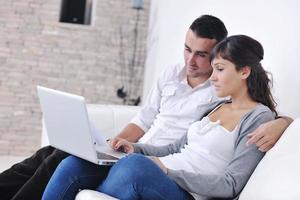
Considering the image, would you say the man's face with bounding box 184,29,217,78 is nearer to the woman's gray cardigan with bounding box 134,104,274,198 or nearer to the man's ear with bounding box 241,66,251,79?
the man's ear with bounding box 241,66,251,79

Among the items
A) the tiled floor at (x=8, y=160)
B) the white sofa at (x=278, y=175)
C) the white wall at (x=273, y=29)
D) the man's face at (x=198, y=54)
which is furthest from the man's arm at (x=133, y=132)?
the tiled floor at (x=8, y=160)

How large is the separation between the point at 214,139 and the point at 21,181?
3.22 feet

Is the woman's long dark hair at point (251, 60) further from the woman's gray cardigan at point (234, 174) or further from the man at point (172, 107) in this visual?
the man at point (172, 107)

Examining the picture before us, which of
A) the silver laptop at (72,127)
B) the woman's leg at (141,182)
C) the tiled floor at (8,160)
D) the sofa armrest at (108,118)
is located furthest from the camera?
the tiled floor at (8,160)

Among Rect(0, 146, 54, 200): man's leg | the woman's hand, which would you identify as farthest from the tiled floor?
the woman's hand

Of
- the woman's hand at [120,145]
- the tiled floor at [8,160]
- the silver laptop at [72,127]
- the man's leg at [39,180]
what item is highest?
the silver laptop at [72,127]

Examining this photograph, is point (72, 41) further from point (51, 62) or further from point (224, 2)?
point (224, 2)

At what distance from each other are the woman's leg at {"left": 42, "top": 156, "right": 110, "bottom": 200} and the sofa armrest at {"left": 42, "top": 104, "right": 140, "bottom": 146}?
114 cm

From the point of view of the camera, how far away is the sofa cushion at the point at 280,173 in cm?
163

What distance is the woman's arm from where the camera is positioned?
1898 millimetres

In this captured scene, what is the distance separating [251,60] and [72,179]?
81 cm

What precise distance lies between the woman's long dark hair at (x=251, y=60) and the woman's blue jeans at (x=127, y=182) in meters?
0.48

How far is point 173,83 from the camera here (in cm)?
278

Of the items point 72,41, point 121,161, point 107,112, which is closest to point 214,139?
point 121,161
